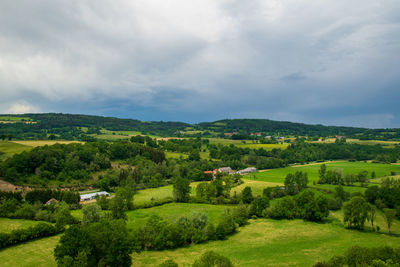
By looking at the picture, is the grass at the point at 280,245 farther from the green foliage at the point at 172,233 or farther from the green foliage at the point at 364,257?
the green foliage at the point at 364,257

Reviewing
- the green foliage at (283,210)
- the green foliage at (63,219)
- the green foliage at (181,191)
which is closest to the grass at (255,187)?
the green foliage at (181,191)

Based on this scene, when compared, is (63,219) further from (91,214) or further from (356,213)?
(356,213)

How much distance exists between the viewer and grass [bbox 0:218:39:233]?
40491 millimetres

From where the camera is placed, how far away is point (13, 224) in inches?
1673

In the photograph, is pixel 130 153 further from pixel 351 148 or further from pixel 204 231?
pixel 351 148

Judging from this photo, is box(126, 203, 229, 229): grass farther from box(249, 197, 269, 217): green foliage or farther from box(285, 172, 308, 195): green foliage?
box(285, 172, 308, 195): green foliage

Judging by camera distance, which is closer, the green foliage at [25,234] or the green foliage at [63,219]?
the green foliage at [25,234]

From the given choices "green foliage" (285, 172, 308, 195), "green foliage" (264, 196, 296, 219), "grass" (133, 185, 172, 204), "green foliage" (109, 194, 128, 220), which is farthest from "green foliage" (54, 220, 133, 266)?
"green foliage" (285, 172, 308, 195)

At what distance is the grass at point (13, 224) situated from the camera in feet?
133

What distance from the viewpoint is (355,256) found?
80.8 feet

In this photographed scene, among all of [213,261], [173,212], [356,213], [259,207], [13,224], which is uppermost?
[213,261]

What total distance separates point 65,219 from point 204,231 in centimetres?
2369

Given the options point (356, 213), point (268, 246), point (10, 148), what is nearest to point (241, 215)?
point (268, 246)

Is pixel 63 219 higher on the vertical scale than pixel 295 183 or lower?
lower
